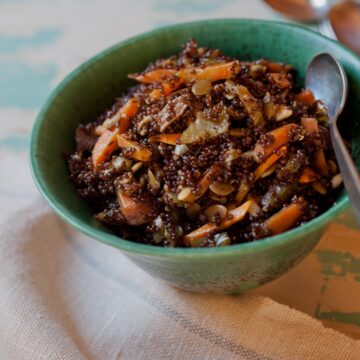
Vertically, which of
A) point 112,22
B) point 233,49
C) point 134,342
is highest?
point 233,49

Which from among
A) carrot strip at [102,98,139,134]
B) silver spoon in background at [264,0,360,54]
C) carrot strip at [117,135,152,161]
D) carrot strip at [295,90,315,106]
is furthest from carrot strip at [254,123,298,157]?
silver spoon in background at [264,0,360,54]

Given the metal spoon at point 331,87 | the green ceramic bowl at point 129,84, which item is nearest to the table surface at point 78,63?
the green ceramic bowl at point 129,84

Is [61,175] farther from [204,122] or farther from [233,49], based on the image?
[233,49]

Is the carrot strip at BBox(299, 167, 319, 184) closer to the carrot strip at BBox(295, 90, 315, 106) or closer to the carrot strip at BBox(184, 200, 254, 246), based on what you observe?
the carrot strip at BBox(184, 200, 254, 246)

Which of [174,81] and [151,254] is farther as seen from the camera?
[174,81]

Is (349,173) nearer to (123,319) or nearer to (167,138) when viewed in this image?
(167,138)

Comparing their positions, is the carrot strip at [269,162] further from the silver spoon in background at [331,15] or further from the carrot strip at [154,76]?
the silver spoon in background at [331,15]

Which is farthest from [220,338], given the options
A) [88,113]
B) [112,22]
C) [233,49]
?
[112,22]

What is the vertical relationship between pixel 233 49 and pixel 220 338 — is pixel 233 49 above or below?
above
